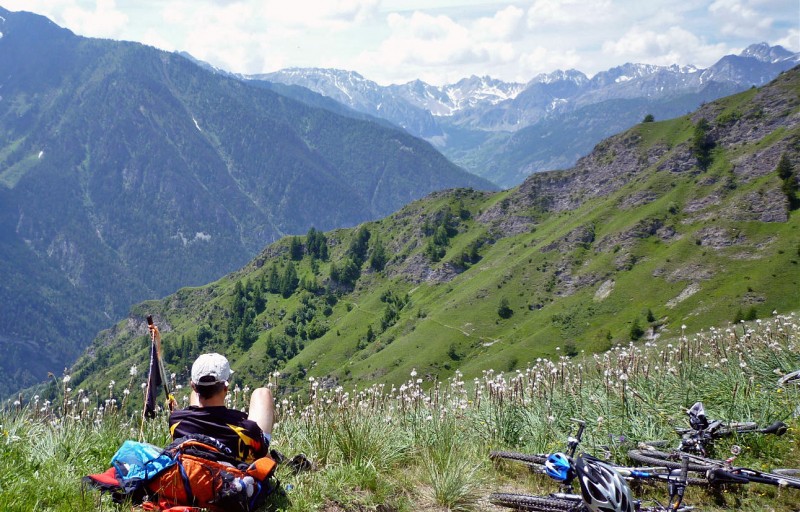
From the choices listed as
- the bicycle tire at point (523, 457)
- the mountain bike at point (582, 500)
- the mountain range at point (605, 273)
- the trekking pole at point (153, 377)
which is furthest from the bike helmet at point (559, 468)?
the mountain range at point (605, 273)

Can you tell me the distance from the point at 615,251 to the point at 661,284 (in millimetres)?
21990

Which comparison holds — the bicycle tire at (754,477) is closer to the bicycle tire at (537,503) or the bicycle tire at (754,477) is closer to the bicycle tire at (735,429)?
the bicycle tire at (735,429)

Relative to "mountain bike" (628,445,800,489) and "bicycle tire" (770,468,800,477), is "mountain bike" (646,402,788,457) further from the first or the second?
"bicycle tire" (770,468,800,477)

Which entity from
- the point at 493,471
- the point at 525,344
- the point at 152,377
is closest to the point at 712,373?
the point at 493,471

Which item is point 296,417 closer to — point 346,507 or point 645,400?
point 346,507

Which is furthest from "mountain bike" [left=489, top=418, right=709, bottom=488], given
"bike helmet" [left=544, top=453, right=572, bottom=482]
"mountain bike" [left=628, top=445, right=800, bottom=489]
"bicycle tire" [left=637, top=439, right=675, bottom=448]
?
"bicycle tire" [left=637, top=439, right=675, bottom=448]

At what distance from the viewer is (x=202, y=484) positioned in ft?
17.7

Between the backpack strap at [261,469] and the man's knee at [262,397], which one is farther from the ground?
the man's knee at [262,397]

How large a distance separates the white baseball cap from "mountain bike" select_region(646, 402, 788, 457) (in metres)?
5.20

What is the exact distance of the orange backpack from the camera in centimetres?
534

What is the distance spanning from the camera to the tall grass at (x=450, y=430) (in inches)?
246

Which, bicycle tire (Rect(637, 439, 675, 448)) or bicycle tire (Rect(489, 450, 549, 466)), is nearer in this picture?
bicycle tire (Rect(489, 450, 549, 466))

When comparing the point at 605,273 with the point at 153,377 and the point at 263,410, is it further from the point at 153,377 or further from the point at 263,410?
the point at 153,377

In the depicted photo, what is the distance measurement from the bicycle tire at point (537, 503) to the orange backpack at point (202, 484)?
2.62 m
